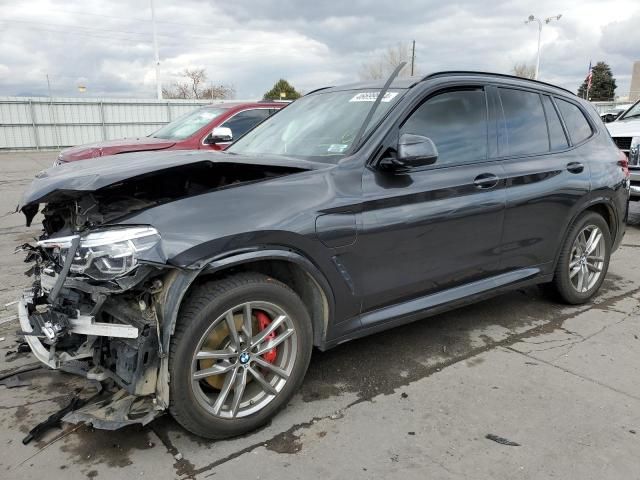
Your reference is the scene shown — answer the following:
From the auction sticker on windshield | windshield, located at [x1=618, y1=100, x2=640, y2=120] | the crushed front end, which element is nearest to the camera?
the crushed front end

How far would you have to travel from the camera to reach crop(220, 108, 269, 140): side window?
26.7ft

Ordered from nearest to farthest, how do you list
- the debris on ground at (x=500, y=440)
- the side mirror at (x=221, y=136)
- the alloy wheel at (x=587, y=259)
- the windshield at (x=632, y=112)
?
the debris on ground at (x=500, y=440) → the alloy wheel at (x=587, y=259) → the side mirror at (x=221, y=136) → the windshield at (x=632, y=112)

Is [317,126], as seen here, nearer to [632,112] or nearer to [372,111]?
[372,111]

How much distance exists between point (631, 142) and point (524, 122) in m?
5.31

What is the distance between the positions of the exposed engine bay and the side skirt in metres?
1.04

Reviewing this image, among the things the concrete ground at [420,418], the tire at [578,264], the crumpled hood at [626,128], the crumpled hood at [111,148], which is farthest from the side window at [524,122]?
the crumpled hood at [626,128]

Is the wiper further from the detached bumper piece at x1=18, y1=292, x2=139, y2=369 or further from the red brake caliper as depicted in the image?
the detached bumper piece at x1=18, y1=292, x2=139, y2=369

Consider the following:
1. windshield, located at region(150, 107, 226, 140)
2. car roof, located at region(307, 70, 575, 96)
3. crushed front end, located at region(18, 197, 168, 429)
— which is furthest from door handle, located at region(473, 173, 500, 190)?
windshield, located at region(150, 107, 226, 140)

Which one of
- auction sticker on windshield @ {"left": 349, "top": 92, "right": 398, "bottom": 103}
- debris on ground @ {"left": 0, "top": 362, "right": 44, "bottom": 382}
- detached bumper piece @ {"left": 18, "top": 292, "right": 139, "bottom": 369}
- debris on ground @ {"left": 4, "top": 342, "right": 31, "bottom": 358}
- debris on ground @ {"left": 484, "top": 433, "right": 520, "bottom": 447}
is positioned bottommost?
debris on ground @ {"left": 484, "top": 433, "right": 520, "bottom": 447}

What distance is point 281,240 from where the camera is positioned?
2.71 meters

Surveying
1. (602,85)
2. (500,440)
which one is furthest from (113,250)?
(602,85)

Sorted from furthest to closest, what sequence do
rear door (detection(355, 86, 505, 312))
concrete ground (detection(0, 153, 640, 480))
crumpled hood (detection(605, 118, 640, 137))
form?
crumpled hood (detection(605, 118, 640, 137))
rear door (detection(355, 86, 505, 312))
concrete ground (detection(0, 153, 640, 480))

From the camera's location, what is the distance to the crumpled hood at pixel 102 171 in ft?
8.50

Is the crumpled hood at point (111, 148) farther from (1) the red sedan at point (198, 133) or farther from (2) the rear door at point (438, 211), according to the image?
(2) the rear door at point (438, 211)
